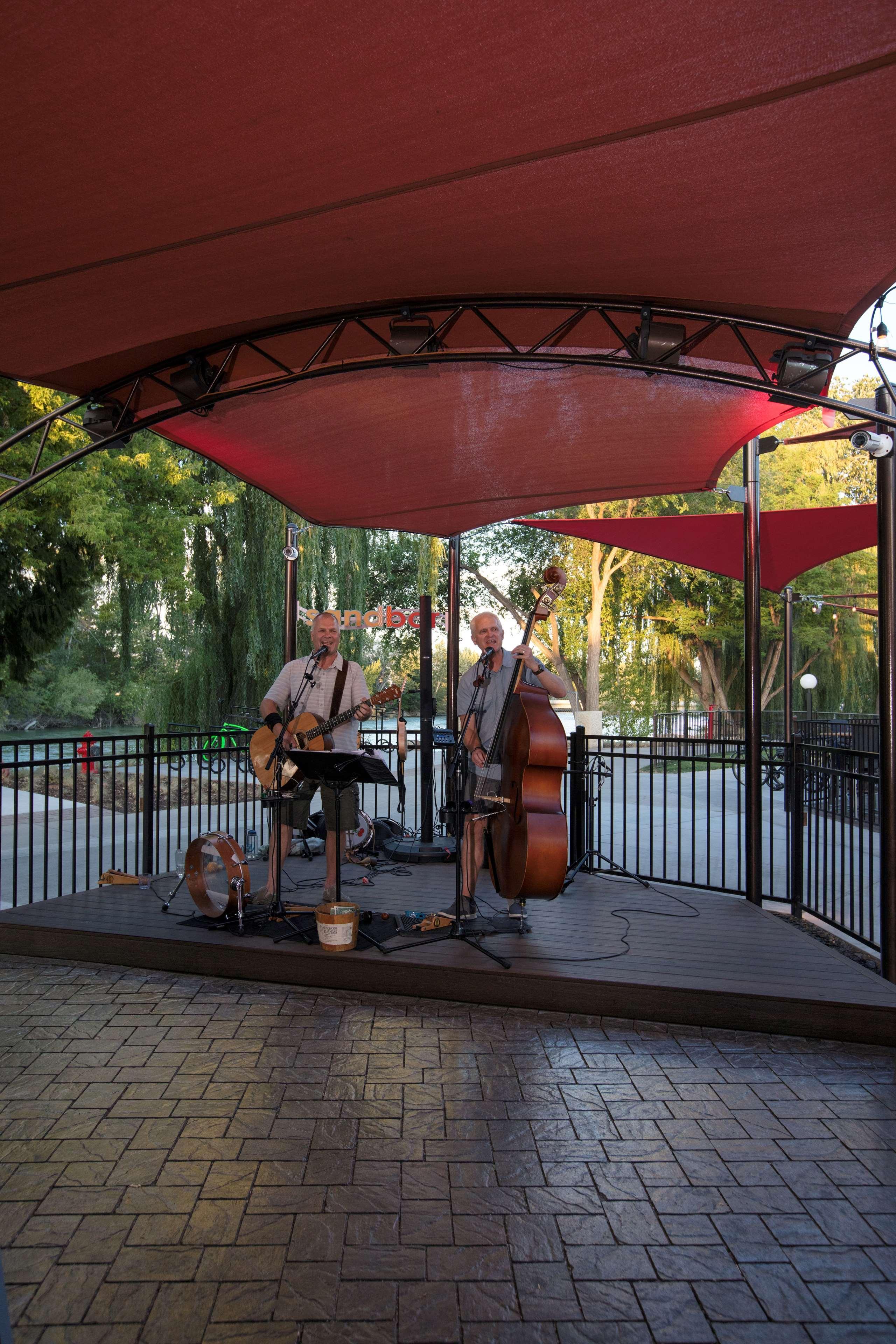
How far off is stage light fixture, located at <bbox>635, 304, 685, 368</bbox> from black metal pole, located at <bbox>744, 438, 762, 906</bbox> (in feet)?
5.96

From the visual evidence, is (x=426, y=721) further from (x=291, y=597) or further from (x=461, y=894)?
(x=461, y=894)

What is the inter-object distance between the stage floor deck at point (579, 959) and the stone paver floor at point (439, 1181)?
0.43ft

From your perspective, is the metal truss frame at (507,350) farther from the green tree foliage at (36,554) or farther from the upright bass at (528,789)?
the green tree foliage at (36,554)

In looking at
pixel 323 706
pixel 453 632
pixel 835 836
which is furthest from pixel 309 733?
pixel 835 836

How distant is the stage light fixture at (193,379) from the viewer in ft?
15.4

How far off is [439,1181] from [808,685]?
1578cm

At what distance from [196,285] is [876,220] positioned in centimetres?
293

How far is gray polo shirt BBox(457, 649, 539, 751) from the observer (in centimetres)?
473

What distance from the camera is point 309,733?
478cm

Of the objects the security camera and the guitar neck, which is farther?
the guitar neck

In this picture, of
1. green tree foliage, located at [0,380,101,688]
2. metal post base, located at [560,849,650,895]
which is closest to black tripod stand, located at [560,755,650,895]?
metal post base, located at [560,849,650,895]

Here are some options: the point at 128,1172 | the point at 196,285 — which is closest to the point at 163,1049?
the point at 128,1172

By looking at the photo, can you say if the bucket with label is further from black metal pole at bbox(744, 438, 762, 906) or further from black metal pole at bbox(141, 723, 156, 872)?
black metal pole at bbox(744, 438, 762, 906)

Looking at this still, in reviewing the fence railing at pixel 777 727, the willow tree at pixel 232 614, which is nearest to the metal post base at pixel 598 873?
the fence railing at pixel 777 727
